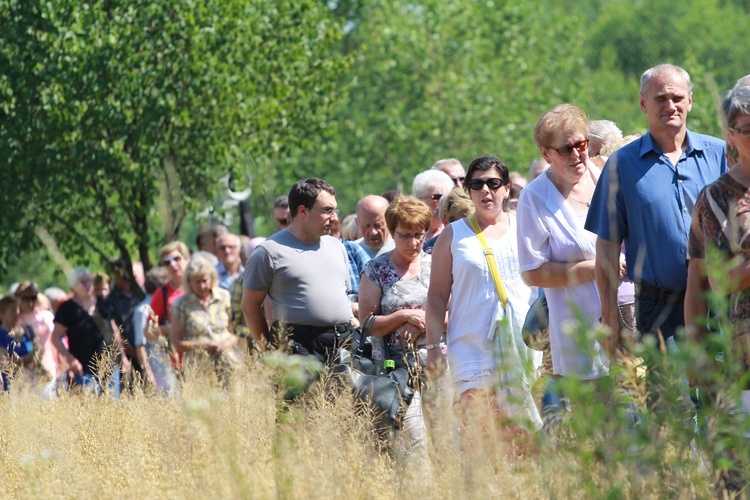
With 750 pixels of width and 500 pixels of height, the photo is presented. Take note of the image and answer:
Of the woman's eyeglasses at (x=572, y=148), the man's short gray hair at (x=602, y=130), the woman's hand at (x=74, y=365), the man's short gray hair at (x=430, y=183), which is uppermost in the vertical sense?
the man's short gray hair at (x=602, y=130)

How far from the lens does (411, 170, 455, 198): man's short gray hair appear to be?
883 cm

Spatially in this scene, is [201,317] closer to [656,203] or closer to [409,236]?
[409,236]

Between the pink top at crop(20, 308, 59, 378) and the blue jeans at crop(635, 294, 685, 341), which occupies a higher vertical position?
the blue jeans at crop(635, 294, 685, 341)

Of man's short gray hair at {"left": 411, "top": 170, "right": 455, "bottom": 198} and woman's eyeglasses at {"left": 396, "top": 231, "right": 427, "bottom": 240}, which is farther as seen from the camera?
man's short gray hair at {"left": 411, "top": 170, "right": 455, "bottom": 198}

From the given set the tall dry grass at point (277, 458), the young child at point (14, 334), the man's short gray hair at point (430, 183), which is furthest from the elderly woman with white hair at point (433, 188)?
the young child at point (14, 334)

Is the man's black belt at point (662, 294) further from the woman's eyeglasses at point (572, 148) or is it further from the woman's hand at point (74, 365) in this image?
the woman's hand at point (74, 365)

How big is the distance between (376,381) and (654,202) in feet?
7.15

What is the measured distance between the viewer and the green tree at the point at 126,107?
1316 centimetres

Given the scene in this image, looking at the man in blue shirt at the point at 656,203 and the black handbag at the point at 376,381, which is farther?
the black handbag at the point at 376,381

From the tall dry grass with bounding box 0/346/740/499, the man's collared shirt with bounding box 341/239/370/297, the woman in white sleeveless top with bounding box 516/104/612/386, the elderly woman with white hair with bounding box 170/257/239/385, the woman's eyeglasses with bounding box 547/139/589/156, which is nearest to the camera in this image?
the tall dry grass with bounding box 0/346/740/499

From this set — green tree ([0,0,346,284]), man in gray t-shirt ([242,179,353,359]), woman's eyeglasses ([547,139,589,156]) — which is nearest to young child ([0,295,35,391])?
green tree ([0,0,346,284])

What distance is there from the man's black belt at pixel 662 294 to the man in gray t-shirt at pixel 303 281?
2.46 metres

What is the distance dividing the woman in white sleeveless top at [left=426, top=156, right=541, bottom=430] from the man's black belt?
1.12 metres

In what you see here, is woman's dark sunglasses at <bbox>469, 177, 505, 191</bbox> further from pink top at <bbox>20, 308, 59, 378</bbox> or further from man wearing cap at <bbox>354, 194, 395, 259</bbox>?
pink top at <bbox>20, 308, 59, 378</bbox>
